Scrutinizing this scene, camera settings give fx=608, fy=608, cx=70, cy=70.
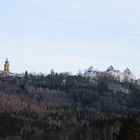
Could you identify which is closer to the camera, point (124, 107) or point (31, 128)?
point (31, 128)

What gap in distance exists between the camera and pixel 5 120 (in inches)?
5212

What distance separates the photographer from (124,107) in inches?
6580

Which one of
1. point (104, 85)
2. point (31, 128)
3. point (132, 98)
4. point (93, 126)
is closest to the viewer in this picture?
point (93, 126)

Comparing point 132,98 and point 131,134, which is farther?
point 132,98

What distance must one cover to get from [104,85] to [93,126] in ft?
300

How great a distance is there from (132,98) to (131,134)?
504ft

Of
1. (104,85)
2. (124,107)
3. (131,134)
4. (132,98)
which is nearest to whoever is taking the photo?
(131,134)

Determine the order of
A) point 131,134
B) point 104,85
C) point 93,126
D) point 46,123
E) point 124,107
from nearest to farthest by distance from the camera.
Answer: point 131,134, point 93,126, point 46,123, point 124,107, point 104,85

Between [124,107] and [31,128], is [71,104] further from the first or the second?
[31,128]

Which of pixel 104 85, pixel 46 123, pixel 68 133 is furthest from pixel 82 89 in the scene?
pixel 68 133

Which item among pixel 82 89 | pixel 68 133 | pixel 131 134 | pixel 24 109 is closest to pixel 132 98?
pixel 82 89

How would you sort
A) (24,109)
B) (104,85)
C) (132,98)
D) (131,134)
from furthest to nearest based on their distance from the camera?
1. (104,85)
2. (132,98)
3. (24,109)
4. (131,134)

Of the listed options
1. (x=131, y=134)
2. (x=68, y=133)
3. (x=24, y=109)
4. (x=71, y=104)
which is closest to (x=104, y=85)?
(x=71, y=104)

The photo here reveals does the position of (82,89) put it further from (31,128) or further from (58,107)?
(31,128)
